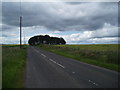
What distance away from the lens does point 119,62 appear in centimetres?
1441

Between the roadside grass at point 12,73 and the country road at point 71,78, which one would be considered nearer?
the roadside grass at point 12,73

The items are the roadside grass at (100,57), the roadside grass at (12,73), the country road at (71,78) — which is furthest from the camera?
the roadside grass at (100,57)

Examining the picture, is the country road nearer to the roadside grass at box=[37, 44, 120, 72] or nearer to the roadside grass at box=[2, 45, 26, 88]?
the roadside grass at box=[2, 45, 26, 88]

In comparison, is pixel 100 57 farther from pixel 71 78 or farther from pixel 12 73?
pixel 12 73

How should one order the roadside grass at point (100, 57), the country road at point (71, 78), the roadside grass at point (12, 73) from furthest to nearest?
1. the roadside grass at point (100, 57)
2. the country road at point (71, 78)
3. the roadside grass at point (12, 73)

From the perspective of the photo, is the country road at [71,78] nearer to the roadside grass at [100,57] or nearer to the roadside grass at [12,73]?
the roadside grass at [12,73]

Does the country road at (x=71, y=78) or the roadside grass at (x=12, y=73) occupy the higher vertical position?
the roadside grass at (x=12, y=73)

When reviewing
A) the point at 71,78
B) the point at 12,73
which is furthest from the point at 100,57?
the point at 12,73

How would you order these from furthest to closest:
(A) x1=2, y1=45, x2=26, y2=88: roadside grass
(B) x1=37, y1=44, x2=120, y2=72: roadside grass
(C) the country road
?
(B) x1=37, y1=44, x2=120, y2=72: roadside grass
(C) the country road
(A) x1=2, y1=45, x2=26, y2=88: roadside grass

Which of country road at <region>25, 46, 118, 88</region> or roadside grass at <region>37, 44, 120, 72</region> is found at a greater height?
roadside grass at <region>37, 44, 120, 72</region>

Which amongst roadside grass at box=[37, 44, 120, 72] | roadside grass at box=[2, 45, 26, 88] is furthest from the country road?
roadside grass at box=[37, 44, 120, 72]

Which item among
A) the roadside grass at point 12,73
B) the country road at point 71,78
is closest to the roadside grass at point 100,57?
the country road at point 71,78

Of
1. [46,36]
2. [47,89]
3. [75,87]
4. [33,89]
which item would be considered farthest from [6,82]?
[46,36]

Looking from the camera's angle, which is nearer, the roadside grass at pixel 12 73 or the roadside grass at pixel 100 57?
the roadside grass at pixel 12 73
